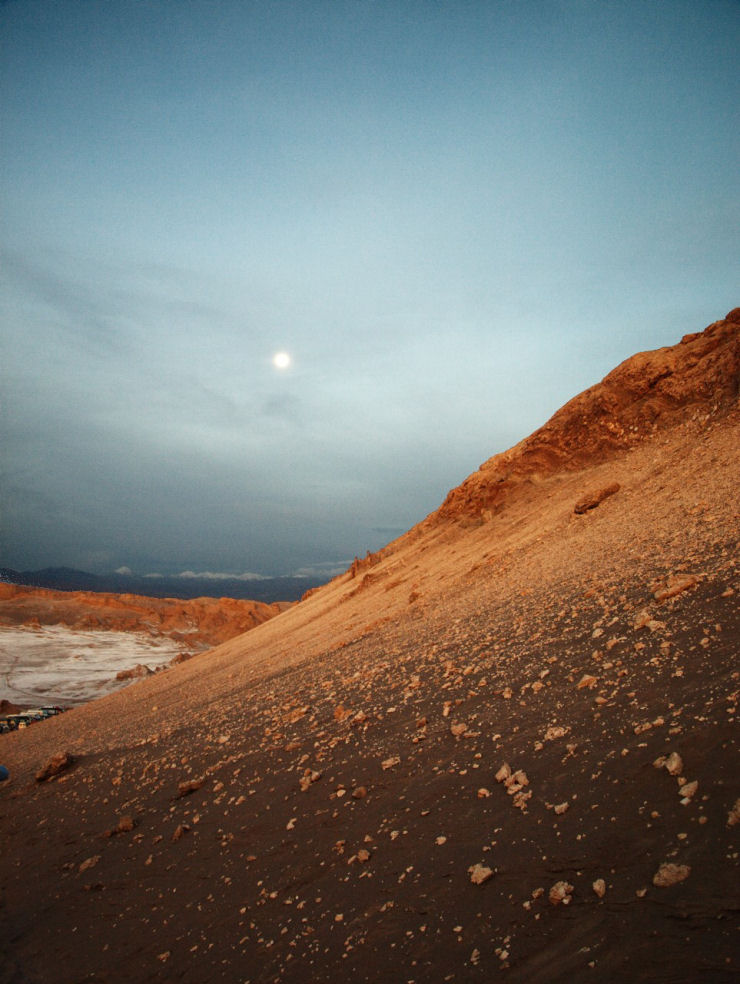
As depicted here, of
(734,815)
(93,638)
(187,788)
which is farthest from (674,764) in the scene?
(93,638)

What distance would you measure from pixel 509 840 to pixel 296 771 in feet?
9.55

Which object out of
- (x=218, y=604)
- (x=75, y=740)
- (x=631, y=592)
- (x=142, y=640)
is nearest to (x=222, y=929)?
(x=631, y=592)

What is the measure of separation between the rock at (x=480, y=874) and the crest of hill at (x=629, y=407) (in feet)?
43.6

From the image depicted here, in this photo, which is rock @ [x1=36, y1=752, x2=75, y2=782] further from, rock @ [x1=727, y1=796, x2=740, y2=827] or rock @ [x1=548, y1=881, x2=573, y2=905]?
rock @ [x1=727, y1=796, x2=740, y2=827]

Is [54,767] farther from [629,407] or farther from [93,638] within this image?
[93,638]

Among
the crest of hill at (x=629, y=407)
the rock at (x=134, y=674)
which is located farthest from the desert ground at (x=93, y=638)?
the crest of hill at (x=629, y=407)

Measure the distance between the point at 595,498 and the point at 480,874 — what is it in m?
10.4

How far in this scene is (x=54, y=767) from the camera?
8.81 m

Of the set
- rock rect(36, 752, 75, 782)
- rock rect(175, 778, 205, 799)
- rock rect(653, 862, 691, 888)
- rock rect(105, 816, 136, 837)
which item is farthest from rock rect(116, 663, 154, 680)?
rock rect(653, 862, 691, 888)

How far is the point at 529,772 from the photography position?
393 cm

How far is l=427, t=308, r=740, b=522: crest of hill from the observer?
1348cm

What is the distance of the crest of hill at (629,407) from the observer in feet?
44.2

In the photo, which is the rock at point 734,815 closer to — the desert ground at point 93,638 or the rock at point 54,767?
the rock at point 54,767

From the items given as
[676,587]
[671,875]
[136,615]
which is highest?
[676,587]
